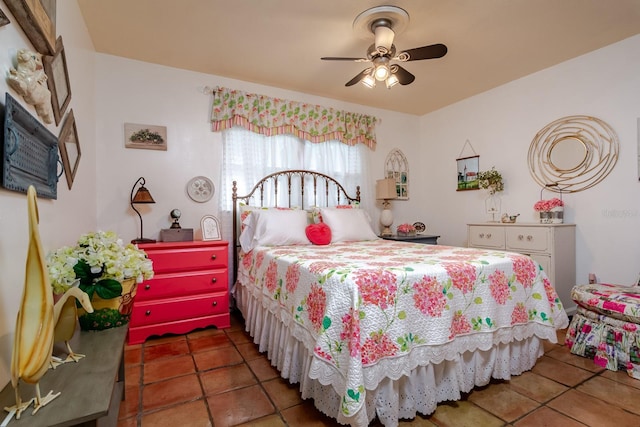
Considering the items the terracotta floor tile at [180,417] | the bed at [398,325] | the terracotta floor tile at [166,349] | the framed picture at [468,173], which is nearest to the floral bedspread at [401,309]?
the bed at [398,325]

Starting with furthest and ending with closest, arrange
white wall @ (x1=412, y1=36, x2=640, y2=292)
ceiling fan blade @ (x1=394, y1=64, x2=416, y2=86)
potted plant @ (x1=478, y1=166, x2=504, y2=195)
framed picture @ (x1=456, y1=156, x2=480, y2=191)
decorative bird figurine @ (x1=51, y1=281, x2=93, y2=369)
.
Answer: framed picture @ (x1=456, y1=156, x2=480, y2=191) → potted plant @ (x1=478, y1=166, x2=504, y2=195) → white wall @ (x1=412, y1=36, x2=640, y2=292) → ceiling fan blade @ (x1=394, y1=64, x2=416, y2=86) → decorative bird figurine @ (x1=51, y1=281, x2=93, y2=369)

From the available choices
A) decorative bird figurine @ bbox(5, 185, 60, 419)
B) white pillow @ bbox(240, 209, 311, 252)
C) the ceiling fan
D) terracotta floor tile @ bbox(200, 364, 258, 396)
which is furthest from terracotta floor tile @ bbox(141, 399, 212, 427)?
the ceiling fan

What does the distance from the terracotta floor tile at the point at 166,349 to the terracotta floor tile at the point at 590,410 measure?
2.37 metres

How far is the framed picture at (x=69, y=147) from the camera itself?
1735 mm

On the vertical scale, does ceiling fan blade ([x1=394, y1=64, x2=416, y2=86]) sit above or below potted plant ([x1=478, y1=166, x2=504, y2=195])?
above

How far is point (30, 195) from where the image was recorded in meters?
0.85

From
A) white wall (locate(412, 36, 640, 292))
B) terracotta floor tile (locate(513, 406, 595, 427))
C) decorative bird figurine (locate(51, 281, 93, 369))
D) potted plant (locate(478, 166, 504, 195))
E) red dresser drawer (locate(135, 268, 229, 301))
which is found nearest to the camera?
decorative bird figurine (locate(51, 281, 93, 369))

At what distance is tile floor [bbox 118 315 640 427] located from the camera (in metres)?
1.50

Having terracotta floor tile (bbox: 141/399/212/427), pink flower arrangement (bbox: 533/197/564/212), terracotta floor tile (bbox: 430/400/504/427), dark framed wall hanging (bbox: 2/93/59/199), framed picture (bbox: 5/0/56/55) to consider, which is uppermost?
framed picture (bbox: 5/0/56/55)

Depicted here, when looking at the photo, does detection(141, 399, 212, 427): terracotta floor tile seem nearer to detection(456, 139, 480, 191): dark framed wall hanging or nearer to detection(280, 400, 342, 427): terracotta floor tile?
detection(280, 400, 342, 427): terracotta floor tile

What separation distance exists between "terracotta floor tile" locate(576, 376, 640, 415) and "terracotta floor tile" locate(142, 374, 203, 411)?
2.22 meters

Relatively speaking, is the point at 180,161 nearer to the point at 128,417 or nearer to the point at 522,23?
the point at 128,417

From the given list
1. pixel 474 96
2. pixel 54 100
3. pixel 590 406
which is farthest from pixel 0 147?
pixel 474 96

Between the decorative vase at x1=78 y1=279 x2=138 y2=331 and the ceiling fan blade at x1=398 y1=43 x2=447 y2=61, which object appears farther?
the ceiling fan blade at x1=398 y1=43 x2=447 y2=61
